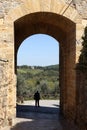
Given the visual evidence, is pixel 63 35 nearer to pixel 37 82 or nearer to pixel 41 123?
pixel 41 123

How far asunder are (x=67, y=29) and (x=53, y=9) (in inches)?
60.7

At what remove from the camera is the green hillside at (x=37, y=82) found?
27038 millimetres

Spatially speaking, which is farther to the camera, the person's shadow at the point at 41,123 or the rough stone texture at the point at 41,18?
the rough stone texture at the point at 41,18

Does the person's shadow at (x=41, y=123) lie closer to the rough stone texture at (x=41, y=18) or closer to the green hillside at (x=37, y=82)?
the rough stone texture at (x=41, y=18)

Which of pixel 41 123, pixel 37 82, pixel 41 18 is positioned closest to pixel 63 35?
pixel 41 18

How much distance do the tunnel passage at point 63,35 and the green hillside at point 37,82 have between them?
695 centimetres

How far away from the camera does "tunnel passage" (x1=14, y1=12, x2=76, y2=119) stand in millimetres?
11960

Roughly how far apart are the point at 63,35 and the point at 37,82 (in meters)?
25.1

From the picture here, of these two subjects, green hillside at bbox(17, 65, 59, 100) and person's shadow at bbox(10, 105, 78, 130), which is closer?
person's shadow at bbox(10, 105, 78, 130)

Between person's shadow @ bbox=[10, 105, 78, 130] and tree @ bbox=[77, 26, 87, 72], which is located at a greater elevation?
tree @ bbox=[77, 26, 87, 72]

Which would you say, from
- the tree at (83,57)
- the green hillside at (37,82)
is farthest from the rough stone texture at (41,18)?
the green hillside at (37,82)

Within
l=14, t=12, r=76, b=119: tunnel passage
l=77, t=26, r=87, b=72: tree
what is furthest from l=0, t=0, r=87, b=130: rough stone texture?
l=77, t=26, r=87, b=72: tree

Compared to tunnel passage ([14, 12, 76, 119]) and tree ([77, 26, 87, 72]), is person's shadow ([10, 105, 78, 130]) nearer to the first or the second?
tunnel passage ([14, 12, 76, 119])

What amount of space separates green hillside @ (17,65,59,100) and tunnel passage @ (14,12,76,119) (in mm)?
6950
